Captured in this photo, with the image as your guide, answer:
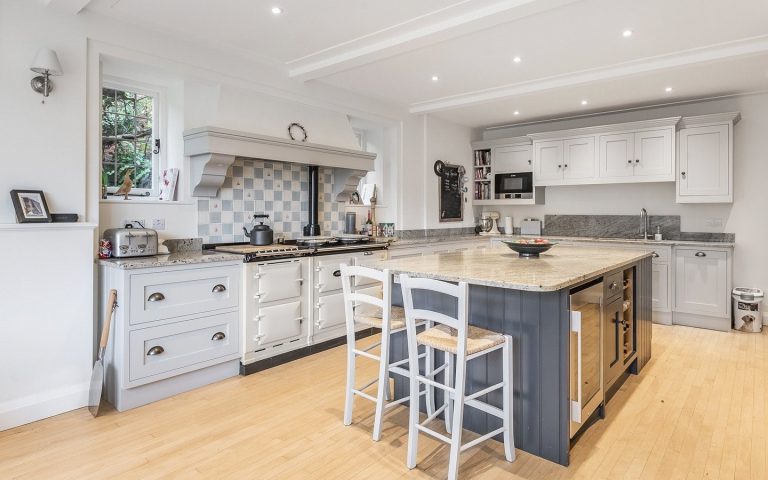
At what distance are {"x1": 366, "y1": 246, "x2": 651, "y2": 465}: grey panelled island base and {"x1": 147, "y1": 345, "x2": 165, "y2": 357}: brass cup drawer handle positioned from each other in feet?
5.15

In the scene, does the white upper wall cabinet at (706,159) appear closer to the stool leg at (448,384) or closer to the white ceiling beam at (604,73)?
the white ceiling beam at (604,73)

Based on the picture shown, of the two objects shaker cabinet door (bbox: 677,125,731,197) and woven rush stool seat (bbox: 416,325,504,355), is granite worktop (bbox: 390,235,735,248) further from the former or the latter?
woven rush stool seat (bbox: 416,325,504,355)

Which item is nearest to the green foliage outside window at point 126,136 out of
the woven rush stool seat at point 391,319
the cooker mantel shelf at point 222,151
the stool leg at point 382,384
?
the cooker mantel shelf at point 222,151

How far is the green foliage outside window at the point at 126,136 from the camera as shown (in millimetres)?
3545

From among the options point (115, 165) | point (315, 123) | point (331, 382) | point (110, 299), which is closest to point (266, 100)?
point (315, 123)

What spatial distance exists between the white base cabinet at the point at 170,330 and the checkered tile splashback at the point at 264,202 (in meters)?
0.73

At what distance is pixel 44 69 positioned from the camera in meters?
2.71

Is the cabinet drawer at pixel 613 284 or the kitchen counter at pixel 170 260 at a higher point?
the kitchen counter at pixel 170 260

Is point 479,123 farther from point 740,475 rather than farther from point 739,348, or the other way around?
point 740,475

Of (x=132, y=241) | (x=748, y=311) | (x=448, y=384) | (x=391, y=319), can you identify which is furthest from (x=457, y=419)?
(x=748, y=311)

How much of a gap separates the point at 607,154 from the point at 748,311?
222cm

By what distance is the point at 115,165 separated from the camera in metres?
3.58

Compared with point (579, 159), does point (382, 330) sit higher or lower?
lower

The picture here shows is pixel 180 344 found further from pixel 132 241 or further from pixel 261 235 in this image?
pixel 261 235
